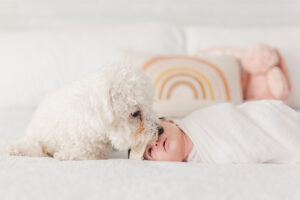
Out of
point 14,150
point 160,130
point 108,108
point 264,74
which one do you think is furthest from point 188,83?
point 14,150

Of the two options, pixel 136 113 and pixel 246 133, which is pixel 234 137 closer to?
pixel 246 133

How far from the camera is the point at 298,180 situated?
747 mm

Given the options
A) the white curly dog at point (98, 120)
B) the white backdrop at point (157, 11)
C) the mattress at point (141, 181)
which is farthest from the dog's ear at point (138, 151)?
the white backdrop at point (157, 11)

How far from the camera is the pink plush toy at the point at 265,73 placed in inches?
62.1

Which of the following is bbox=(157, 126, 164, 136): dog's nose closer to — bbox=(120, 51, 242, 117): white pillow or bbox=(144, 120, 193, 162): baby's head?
bbox=(144, 120, 193, 162): baby's head

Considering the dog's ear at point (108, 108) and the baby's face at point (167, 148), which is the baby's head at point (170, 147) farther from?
the dog's ear at point (108, 108)

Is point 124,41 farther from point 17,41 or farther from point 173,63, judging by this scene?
point 17,41

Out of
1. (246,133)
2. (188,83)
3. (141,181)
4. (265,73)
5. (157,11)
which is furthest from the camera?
(157,11)

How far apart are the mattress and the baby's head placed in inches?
5.7

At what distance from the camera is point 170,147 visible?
3.27 ft

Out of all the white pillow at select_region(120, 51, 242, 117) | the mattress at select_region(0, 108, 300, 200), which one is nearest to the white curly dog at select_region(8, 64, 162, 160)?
the mattress at select_region(0, 108, 300, 200)

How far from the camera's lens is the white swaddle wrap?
94 cm

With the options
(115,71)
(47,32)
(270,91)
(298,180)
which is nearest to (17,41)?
(47,32)

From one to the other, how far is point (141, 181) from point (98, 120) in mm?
231
